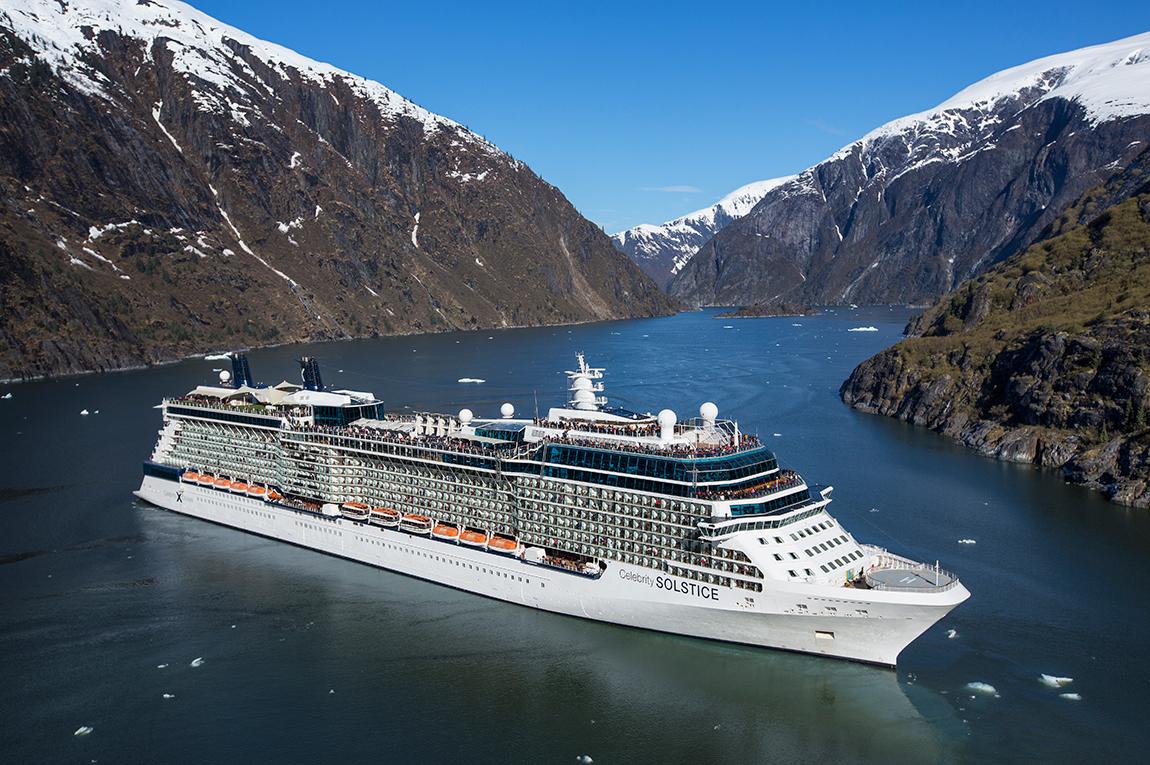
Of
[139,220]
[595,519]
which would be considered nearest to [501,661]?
[595,519]

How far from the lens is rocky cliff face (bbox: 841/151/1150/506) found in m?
57.7

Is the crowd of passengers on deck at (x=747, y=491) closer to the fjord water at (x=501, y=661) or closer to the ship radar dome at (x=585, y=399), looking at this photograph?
the fjord water at (x=501, y=661)

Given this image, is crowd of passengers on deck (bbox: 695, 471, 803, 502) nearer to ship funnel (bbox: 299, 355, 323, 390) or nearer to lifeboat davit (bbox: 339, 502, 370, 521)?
lifeboat davit (bbox: 339, 502, 370, 521)

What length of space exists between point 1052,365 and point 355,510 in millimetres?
51864

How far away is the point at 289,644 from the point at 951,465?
4637 cm

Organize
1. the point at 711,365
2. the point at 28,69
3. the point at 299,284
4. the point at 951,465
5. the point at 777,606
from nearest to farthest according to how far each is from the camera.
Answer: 1. the point at 777,606
2. the point at 951,465
3. the point at 711,365
4. the point at 28,69
5. the point at 299,284

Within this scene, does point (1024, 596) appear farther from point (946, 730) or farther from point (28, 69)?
point (28, 69)

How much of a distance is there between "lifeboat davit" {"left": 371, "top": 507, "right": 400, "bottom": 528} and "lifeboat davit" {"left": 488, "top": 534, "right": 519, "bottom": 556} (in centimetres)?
540

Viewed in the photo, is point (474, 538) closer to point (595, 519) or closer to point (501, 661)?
point (595, 519)

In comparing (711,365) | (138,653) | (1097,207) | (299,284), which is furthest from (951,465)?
(299,284)

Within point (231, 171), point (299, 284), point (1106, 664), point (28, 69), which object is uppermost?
point (28, 69)

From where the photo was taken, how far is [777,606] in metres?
29.5

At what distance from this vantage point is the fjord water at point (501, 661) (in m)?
27.2

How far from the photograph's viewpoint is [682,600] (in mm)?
31141
